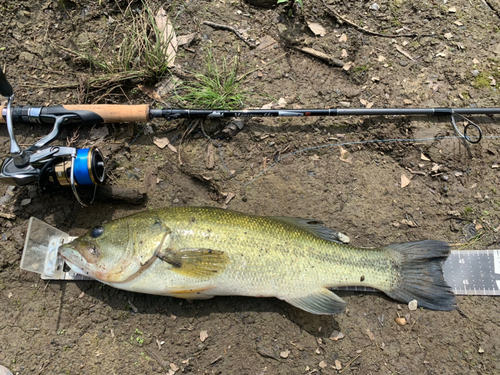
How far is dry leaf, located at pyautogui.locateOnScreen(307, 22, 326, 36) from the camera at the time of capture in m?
4.11

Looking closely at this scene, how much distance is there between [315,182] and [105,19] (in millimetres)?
3415

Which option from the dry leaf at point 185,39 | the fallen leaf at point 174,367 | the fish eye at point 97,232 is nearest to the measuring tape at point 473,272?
the fallen leaf at point 174,367

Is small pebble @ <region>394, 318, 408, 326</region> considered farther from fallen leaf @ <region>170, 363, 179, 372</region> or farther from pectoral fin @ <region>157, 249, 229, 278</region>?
fallen leaf @ <region>170, 363, 179, 372</region>

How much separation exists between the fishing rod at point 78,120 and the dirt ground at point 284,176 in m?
0.24

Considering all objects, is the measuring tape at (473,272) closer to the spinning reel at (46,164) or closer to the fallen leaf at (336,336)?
the fallen leaf at (336,336)

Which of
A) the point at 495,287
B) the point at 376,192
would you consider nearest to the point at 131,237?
the point at 376,192

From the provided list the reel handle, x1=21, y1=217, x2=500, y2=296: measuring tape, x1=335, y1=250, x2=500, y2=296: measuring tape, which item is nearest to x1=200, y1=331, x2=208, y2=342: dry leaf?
x1=21, y1=217, x2=500, y2=296: measuring tape

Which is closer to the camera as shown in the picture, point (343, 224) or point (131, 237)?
point (131, 237)

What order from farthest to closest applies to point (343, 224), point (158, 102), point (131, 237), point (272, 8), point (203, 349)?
point (272, 8), point (158, 102), point (343, 224), point (203, 349), point (131, 237)

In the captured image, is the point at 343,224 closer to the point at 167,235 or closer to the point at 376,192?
the point at 376,192

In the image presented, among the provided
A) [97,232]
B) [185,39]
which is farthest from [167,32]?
[97,232]

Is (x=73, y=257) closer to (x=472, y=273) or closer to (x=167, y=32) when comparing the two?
(x=167, y=32)

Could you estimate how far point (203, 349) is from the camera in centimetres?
328

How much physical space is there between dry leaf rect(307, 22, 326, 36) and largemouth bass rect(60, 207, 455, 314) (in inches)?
102
